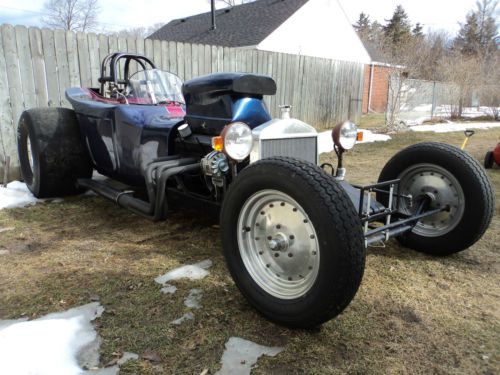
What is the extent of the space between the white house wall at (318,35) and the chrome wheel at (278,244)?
16494 millimetres

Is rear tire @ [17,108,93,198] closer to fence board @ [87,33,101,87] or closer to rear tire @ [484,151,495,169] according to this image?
fence board @ [87,33,101,87]

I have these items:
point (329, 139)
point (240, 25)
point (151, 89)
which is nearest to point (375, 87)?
point (240, 25)

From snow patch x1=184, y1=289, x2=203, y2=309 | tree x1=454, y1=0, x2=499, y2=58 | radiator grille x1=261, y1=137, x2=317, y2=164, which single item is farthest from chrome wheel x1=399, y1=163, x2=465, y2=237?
tree x1=454, y1=0, x2=499, y2=58

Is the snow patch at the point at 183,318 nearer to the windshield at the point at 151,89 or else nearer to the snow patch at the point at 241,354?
the snow patch at the point at 241,354

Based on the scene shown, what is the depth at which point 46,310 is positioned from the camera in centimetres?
241

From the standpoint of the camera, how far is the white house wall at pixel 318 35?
18953 millimetres

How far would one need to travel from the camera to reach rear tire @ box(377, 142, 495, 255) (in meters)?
2.94

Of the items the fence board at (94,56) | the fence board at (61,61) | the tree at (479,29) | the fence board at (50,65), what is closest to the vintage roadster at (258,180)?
the fence board at (50,65)

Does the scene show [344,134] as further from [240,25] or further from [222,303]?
[240,25]

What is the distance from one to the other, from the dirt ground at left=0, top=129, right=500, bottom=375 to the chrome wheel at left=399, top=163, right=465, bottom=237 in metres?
0.28

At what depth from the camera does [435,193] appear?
10.4 feet

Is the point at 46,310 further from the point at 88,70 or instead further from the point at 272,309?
the point at 88,70

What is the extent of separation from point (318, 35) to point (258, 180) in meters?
21.5

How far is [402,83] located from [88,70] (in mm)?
10230
